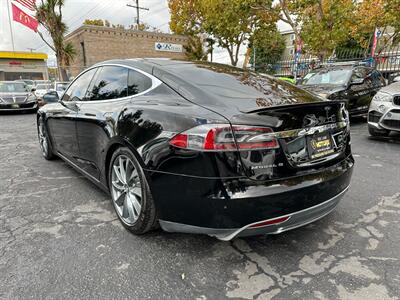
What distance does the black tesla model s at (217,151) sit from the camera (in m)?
1.97

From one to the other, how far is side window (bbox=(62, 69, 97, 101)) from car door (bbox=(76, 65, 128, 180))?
0.17m

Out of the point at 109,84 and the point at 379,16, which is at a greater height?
the point at 379,16

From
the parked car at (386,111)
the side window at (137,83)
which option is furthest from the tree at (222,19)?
the side window at (137,83)

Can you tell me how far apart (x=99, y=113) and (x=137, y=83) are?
0.53 meters

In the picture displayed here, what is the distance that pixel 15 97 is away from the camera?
40.6 ft

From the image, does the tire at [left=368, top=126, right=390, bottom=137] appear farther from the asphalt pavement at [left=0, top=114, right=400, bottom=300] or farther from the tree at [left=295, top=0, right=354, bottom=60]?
the tree at [left=295, top=0, right=354, bottom=60]

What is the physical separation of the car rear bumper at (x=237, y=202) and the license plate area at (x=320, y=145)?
13 centimetres

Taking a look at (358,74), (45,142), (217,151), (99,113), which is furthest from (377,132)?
(45,142)

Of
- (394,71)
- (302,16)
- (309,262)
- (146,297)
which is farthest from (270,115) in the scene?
(394,71)

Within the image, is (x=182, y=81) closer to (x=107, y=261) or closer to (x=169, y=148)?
(x=169, y=148)

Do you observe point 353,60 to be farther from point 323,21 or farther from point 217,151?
point 217,151

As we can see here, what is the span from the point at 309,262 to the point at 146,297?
123 centimetres

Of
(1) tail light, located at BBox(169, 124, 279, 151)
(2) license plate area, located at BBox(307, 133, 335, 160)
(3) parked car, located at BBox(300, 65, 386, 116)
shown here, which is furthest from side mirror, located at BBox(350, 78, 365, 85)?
(1) tail light, located at BBox(169, 124, 279, 151)

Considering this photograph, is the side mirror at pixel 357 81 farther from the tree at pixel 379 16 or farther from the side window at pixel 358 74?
the tree at pixel 379 16
